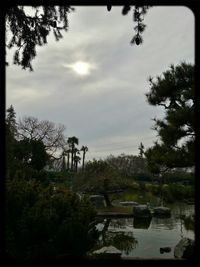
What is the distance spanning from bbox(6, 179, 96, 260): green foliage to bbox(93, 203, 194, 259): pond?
117 inches

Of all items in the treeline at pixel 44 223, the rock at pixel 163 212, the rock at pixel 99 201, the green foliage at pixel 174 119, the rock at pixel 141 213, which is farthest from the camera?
the rock at pixel 99 201

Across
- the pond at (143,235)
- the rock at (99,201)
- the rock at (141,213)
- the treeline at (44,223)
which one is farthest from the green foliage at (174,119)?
the rock at (99,201)

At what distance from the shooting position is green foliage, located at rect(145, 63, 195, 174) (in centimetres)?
824

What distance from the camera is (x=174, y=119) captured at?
334 inches

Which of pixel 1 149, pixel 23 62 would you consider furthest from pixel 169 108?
pixel 1 149

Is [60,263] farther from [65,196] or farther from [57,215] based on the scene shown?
[65,196]

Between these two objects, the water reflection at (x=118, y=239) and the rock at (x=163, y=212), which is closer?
the water reflection at (x=118, y=239)

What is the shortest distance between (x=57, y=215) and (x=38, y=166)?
17967 millimetres

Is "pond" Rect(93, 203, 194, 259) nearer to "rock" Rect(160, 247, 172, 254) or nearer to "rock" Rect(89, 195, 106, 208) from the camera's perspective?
"rock" Rect(160, 247, 172, 254)

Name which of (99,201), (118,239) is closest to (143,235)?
(118,239)

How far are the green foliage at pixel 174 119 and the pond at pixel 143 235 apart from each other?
1328 millimetres

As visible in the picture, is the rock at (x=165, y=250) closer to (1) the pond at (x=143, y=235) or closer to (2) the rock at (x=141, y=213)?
(1) the pond at (x=143, y=235)

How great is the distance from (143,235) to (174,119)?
437cm

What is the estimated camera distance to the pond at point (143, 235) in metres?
8.99
